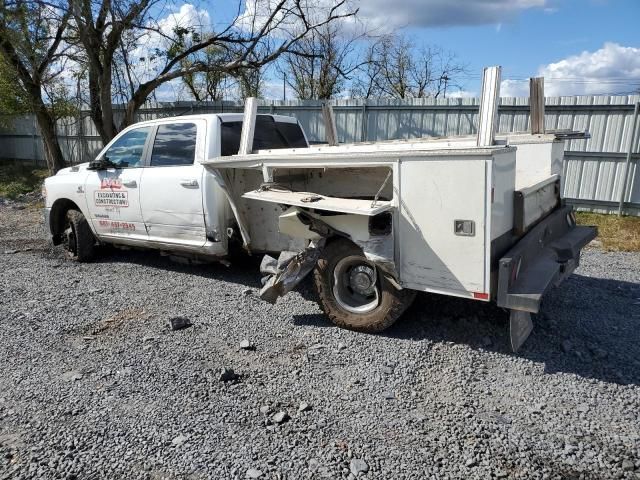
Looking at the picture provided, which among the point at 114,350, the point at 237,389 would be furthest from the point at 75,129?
the point at 237,389

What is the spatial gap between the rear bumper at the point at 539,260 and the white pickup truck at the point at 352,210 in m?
0.01

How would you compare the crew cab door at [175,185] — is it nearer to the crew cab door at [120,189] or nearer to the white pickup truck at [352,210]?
the white pickup truck at [352,210]

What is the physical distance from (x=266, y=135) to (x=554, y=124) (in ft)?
23.6

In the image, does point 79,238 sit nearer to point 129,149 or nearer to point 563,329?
point 129,149

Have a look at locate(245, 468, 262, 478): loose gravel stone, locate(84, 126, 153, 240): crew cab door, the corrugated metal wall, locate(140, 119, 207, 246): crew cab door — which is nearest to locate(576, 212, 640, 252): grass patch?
the corrugated metal wall

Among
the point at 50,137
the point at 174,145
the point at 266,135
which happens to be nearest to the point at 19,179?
the point at 50,137

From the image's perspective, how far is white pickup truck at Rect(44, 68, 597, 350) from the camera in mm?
3762

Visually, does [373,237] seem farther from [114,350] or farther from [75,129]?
[75,129]

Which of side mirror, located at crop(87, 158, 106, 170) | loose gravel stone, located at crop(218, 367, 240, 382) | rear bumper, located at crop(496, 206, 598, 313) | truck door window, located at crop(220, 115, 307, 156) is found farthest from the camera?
side mirror, located at crop(87, 158, 106, 170)

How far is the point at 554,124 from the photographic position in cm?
1064

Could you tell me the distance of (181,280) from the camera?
6.27m

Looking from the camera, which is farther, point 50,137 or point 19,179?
point 19,179

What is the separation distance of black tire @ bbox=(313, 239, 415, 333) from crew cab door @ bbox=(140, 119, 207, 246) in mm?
1755

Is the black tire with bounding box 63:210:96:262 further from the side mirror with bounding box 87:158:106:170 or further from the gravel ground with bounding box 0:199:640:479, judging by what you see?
the gravel ground with bounding box 0:199:640:479
